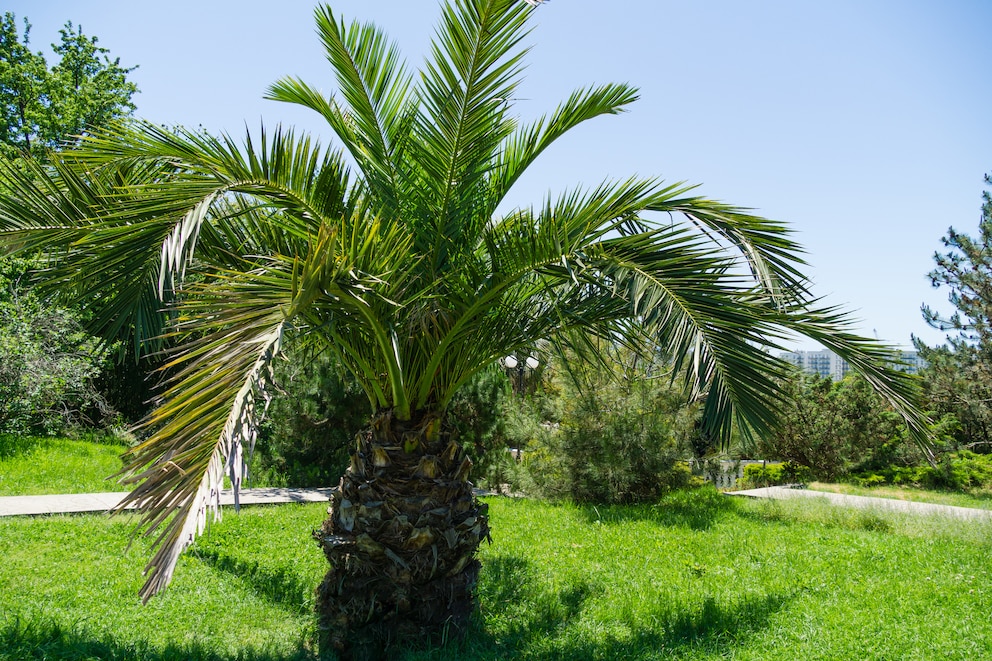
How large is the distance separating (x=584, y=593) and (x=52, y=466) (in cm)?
955

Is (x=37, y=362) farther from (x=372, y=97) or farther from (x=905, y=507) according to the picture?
(x=905, y=507)

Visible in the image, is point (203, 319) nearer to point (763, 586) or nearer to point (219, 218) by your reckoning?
point (219, 218)

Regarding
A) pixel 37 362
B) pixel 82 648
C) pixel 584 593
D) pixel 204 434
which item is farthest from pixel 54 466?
pixel 204 434

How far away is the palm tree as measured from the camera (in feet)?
12.0

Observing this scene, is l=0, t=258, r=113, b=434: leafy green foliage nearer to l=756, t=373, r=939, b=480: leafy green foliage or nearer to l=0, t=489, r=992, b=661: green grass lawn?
l=0, t=489, r=992, b=661: green grass lawn

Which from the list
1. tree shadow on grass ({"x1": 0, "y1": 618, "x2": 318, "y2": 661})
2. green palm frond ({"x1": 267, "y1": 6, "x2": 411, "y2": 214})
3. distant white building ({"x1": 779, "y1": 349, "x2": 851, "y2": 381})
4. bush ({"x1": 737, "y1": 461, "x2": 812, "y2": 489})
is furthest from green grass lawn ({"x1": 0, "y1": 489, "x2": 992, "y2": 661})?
bush ({"x1": 737, "y1": 461, "x2": 812, "y2": 489})

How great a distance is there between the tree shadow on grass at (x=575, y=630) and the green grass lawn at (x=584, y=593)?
2 centimetres

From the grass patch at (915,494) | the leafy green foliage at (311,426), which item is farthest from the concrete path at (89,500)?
the grass patch at (915,494)

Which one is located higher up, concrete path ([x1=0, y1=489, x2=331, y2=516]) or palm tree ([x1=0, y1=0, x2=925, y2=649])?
palm tree ([x1=0, y1=0, x2=925, y2=649])

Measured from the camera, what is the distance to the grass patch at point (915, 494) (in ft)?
39.4

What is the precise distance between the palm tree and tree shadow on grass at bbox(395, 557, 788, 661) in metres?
0.31

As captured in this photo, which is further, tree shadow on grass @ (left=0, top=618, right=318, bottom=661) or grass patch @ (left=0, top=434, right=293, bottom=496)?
grass patch @ (left=0, top=434, right=293, bottom=496)

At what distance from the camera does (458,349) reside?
4.48 m

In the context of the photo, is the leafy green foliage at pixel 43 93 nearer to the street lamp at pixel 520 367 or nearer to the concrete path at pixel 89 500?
the concrete path at pixel 89 500
